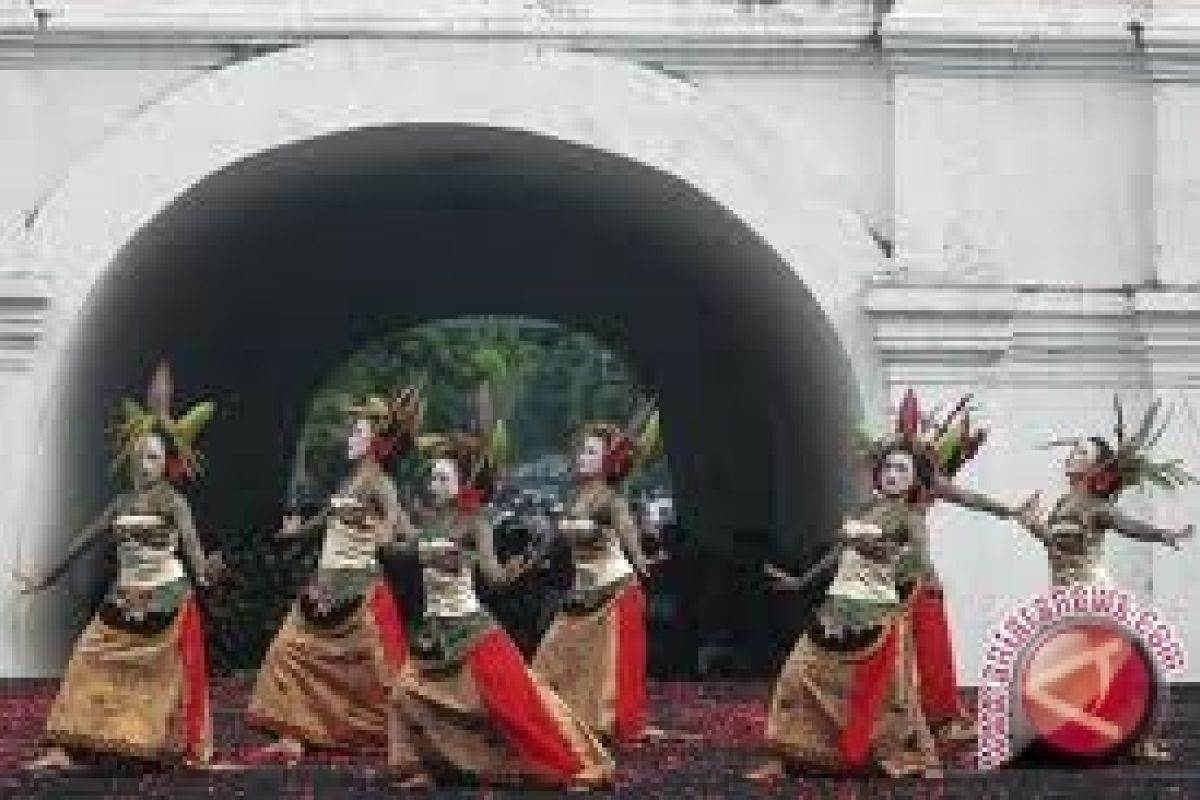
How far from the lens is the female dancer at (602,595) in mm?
11508

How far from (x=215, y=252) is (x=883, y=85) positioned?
4560 millimetres

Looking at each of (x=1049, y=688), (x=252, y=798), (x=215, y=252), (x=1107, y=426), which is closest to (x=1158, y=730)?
(x=1049, y=688)

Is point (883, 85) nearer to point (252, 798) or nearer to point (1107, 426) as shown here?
point (1107, 426)

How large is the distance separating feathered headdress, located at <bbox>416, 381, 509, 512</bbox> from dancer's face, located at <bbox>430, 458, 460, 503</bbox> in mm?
42

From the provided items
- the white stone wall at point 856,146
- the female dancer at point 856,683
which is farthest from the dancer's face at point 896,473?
the white stone wall at point 856,146

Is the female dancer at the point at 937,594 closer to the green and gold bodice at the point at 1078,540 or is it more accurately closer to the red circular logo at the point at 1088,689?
the green and gold bodice at the point at 1078,540

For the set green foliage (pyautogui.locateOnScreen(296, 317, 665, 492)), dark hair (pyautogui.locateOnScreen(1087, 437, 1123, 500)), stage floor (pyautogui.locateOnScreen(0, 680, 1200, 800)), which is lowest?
stage floor (pyautogui.locateOnScreen(0, 680, 1200, 800))

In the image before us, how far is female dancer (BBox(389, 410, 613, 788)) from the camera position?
381 inches

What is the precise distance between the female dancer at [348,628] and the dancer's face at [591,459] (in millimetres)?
755

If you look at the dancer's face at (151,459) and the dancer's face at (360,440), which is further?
the dancer's face at (360,440)

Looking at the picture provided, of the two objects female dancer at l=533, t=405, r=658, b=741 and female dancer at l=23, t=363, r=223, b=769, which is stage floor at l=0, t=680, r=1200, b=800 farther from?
Result: female dancer at l=533, t=405, r=658, b=741

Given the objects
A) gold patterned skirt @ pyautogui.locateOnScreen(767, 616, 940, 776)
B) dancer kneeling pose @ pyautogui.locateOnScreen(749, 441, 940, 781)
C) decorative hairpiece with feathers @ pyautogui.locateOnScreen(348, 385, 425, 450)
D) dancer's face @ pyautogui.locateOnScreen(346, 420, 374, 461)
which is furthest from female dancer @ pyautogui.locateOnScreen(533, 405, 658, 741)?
gold patterned skirt @ pyautogui.locateOnScreen(767, 616, 940, 776)

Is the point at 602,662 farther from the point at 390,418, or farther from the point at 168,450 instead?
the point at 168,450

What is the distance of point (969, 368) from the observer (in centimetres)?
1388
